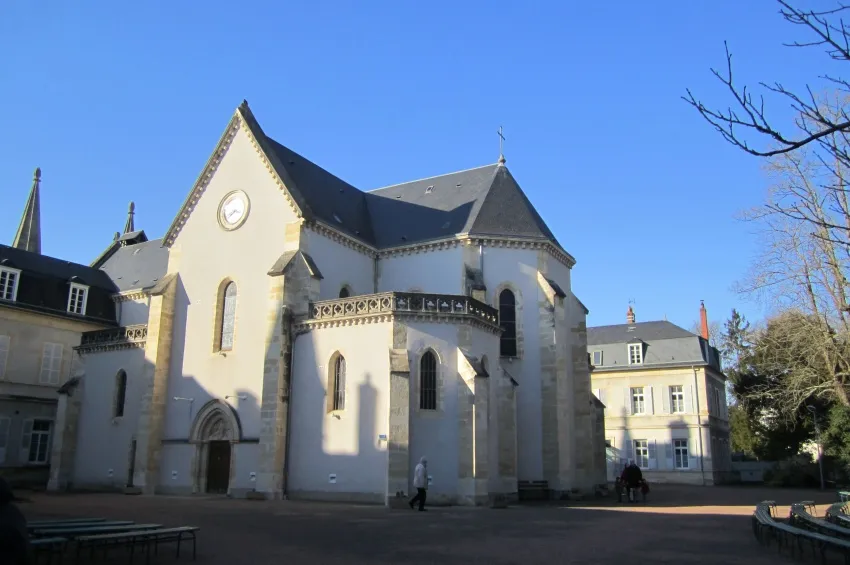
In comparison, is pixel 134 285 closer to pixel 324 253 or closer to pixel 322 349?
pixel 324 253

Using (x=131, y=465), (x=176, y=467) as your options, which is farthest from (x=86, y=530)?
(x=131, y=465)

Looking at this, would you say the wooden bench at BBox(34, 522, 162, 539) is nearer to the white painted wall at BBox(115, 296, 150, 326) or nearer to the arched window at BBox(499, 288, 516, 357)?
the arched window at BBox(499, 288, 516, 357)

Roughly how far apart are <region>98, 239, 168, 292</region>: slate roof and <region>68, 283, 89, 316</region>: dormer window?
2.19m

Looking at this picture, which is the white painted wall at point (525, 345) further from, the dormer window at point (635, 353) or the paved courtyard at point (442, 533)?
the dormer window at point (635, 353)

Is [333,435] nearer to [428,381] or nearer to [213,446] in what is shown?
[428,381]

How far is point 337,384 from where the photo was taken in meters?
24.1

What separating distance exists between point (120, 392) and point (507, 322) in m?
17.1

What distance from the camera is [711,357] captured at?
49031 millimetres

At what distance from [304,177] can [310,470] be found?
13.0m

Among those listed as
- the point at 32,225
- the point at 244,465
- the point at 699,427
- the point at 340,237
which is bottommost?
the point at 244,465

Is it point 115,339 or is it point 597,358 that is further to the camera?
point 597,358

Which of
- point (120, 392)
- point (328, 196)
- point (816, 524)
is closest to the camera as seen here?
point (816, 524)

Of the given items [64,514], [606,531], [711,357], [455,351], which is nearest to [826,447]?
[711,357]

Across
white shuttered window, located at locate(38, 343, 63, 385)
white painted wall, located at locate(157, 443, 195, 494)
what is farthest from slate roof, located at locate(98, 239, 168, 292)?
white painted wall, located at locate(157, 443, 195, 494)
